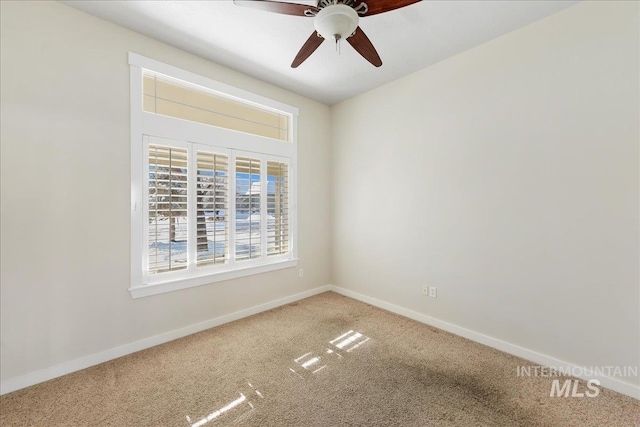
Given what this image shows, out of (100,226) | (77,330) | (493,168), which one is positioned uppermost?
(493,168)

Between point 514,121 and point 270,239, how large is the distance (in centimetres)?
284

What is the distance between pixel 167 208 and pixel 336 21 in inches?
84.3

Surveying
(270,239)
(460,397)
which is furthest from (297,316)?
(460,397)

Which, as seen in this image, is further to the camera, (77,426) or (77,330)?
(77,330)

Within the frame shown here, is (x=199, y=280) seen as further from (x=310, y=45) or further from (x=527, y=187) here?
(x=527, y=187)

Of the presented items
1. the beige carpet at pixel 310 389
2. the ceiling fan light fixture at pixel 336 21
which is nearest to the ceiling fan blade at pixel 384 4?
the ceiling fan light fixture at pixel 336 21

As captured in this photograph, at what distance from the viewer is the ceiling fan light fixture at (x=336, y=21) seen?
1.59 meters

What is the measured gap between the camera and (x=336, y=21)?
162 cm

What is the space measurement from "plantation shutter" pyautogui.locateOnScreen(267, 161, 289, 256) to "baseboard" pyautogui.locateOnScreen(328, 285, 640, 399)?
4.50 ft

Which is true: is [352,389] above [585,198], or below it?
below

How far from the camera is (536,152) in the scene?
226 centimetres

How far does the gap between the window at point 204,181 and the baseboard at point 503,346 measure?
1.49 metres

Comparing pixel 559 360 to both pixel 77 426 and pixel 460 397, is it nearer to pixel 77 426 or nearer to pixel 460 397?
pixel 460 397

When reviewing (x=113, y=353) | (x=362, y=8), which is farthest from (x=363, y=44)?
(x=113, y=353)
